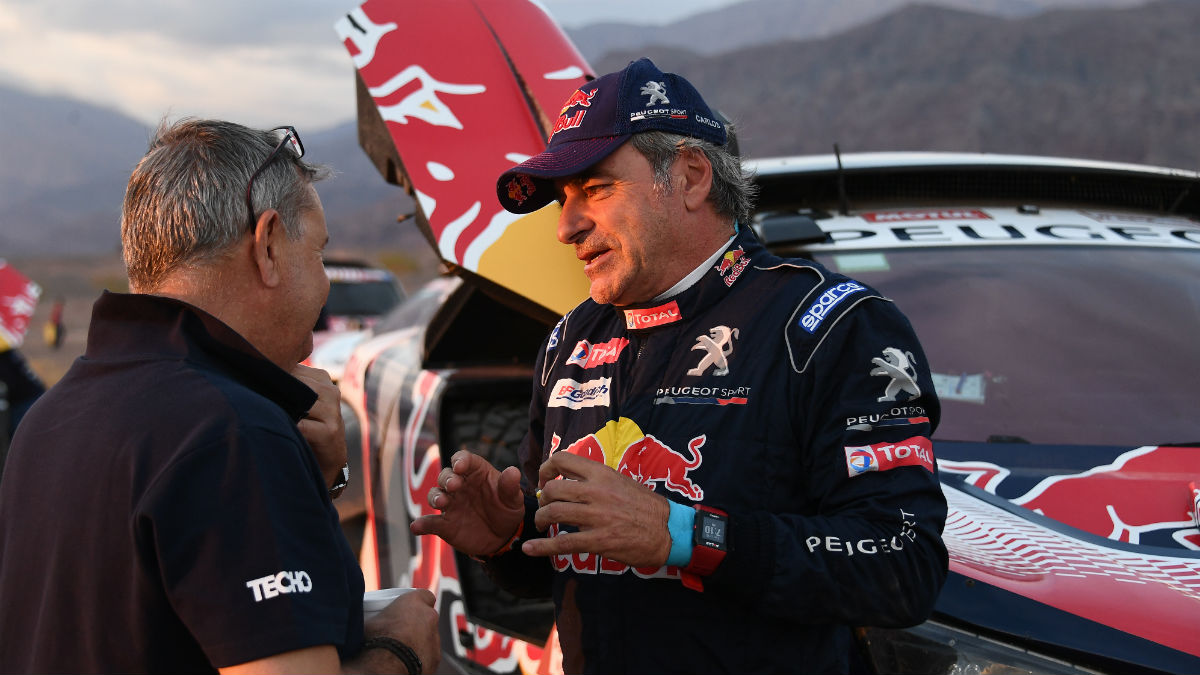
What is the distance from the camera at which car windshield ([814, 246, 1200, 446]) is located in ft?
7.59

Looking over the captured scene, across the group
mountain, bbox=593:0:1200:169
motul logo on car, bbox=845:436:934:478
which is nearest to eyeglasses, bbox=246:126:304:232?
motul logo on car, bbox=845:436:934:478

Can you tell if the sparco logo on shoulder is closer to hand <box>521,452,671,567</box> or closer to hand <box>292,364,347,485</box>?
A: hand <box>521,452,671,567</box>

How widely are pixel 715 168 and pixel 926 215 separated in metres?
1.19

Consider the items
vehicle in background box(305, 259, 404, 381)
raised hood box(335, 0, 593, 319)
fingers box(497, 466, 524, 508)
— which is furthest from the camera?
vehicle in background box(305, 259, 404, 381)

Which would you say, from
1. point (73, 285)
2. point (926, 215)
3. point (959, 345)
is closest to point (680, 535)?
point (959, 345)

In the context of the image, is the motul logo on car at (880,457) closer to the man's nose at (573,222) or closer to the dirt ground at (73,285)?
the man's nose at (573,222)

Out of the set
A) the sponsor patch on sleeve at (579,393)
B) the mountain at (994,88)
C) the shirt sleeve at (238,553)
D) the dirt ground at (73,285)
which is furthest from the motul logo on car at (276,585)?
the mountain at (994,88)

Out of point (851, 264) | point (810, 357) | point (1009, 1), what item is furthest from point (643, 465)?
point (1009, 1)

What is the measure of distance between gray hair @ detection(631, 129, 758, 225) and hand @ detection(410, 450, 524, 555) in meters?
0.65

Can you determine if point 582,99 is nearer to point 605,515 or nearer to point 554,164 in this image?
point 554,164

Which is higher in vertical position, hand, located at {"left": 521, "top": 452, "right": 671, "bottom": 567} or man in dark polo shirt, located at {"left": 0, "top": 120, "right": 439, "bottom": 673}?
man in dark polo shirt, located at {"left": 0, "top": 120, "right": 439, "bottom": 673}

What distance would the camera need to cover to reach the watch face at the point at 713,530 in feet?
5.13

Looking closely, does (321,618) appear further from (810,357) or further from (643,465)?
(810,357)

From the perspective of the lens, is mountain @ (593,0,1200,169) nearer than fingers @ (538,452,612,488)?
No
